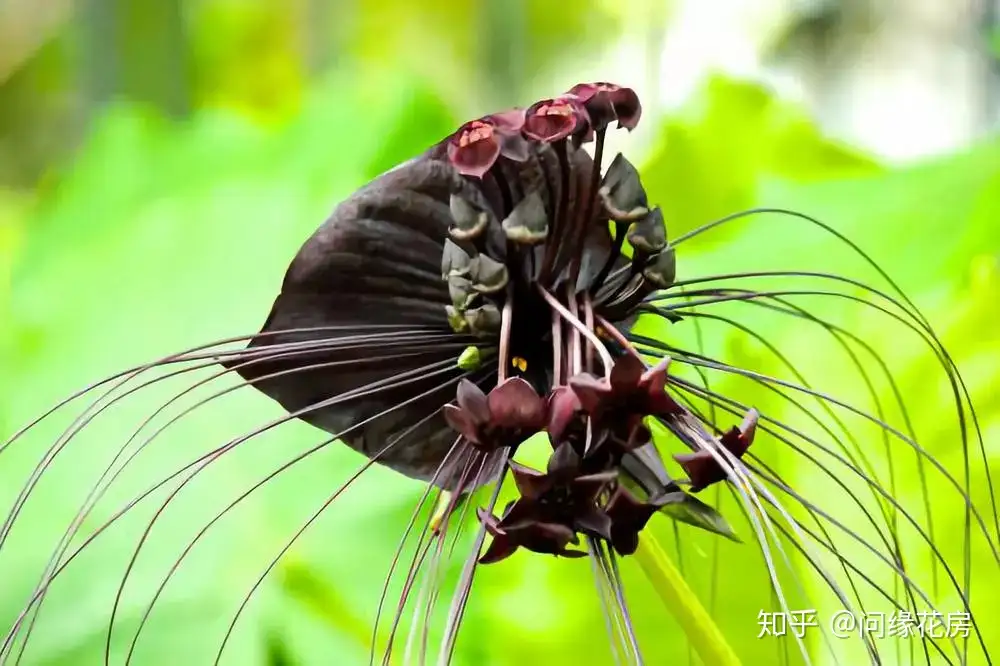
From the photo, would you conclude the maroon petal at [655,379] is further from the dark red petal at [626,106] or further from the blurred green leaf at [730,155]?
the blurred green leaf at [730,155]

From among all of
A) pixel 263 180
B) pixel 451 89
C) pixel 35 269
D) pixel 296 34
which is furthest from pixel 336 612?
pixel 451 89

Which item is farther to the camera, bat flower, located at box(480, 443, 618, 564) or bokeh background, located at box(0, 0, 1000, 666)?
bokeh background, located at box(0, 0, 1000, 666)

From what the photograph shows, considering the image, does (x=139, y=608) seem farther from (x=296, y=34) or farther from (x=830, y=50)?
(x=830, y=50)

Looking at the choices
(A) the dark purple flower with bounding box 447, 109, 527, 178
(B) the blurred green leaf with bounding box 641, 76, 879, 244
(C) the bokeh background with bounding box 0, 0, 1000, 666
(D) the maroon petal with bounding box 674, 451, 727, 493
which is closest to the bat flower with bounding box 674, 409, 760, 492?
(D) the maroon petal with bounding box 674, 451, 727, 493

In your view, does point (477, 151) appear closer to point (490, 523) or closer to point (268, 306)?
point (490, 523)

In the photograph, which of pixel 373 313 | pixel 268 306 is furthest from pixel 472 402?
pixel 268 306

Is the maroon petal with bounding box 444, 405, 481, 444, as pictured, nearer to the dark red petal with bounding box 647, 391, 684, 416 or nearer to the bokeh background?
the dark red petal with bounding box 647, 391, 684, 416
